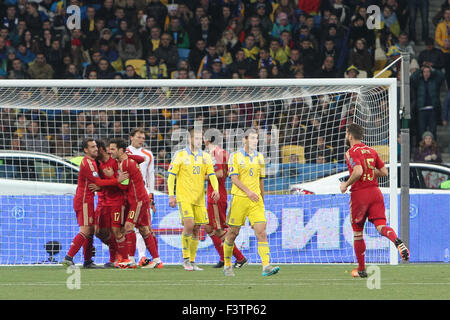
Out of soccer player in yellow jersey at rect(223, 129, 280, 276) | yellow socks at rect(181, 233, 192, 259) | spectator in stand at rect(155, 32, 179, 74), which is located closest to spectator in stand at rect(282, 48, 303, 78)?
spectator in stand at rect(155, 32, 179, 74)

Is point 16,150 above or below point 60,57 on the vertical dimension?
below

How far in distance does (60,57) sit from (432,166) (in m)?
8.49

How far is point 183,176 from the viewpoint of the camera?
12539 millimetres

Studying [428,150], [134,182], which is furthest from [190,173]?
[428,150]

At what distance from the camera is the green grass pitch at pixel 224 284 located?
336 inches

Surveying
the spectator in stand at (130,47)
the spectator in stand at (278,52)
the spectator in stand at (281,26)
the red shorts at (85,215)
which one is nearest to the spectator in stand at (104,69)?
the spectator in stand at (130,47)

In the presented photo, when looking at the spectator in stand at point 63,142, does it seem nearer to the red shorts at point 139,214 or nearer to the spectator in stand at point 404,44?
the red shorts at point 139,214

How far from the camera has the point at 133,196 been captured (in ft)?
42.4

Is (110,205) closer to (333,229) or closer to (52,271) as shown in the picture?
(52,271)

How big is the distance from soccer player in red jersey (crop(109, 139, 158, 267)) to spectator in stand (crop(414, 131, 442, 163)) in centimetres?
728

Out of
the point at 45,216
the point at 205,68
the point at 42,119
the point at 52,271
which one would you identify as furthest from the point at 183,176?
the point at 205,68

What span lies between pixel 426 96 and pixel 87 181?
29.6 feet

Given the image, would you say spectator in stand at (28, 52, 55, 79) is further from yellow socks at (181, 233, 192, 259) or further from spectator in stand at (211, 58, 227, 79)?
yellow socks at (181, 233, 192, 259)

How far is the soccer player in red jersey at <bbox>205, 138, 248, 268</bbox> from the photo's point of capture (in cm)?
1328
